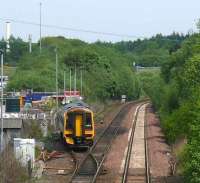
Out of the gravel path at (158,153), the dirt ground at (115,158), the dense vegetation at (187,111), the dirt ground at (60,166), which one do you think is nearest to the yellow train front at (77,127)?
the dirt ground at (60,166)

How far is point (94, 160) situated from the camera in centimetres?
3103

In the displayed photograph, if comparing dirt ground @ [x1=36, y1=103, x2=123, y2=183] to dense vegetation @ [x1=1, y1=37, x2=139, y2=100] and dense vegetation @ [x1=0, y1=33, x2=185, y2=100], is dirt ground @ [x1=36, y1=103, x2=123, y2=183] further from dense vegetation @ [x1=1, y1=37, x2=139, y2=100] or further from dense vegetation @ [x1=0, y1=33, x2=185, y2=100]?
dense vegetation @ [x1=1, y1=37, x2=139, y2=100]

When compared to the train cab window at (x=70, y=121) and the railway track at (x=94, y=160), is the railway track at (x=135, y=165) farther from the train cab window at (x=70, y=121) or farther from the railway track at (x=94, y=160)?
the train cab window at (x=70, y=121)

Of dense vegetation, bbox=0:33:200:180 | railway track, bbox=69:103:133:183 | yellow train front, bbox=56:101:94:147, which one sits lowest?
railway track, bbox=69:103:133:183

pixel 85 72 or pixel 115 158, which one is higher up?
pixel 85 72

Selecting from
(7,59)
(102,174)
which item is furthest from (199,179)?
(7,59)

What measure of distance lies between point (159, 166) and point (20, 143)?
253 inches

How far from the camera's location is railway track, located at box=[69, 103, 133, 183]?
25414mm

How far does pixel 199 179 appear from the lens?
19469 mm

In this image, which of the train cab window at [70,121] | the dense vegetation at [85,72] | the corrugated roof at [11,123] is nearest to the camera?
the train cab window at [70,121]

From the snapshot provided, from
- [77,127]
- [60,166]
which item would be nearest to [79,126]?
[77,127]

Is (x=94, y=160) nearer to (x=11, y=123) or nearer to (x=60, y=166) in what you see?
(x=60, y=166)

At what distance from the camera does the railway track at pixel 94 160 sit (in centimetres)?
2541

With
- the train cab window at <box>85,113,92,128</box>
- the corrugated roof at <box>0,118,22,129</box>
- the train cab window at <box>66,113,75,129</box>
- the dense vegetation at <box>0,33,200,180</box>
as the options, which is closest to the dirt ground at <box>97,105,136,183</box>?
the train cab window at <box>85,113,92,128</box>
